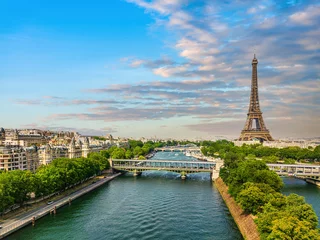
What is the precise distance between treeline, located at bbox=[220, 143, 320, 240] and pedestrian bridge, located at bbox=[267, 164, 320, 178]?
25.2m

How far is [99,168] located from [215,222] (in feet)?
134

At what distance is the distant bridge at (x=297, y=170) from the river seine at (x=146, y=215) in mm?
3882

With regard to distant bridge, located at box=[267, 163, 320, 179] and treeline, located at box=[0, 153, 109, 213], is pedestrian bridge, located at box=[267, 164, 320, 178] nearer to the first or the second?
distant bridge, located at box=[267, 163, 320, 179]

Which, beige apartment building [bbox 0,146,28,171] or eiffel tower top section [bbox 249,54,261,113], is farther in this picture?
eiffel tower top section [bbox 249,54,261,113]

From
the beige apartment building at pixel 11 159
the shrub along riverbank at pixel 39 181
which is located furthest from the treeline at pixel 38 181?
the beige apartment building at pixel 11 159

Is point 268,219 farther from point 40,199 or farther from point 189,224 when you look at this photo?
Answer: point 40,199

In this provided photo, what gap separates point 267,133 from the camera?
125 meters

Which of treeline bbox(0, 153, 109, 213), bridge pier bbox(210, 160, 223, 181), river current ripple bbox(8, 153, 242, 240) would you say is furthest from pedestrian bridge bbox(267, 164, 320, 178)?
treeline bbox(0, 153, 109, 213)

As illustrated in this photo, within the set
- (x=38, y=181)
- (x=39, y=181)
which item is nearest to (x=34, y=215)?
(x=38, y=181)

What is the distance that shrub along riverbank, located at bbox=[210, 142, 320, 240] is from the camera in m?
22.8

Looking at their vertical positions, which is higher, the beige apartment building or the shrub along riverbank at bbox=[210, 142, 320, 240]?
the beige apartment building

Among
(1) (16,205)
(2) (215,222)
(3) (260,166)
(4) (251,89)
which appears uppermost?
(4) (251,89)

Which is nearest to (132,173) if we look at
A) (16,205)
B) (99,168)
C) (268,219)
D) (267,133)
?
(99,168)

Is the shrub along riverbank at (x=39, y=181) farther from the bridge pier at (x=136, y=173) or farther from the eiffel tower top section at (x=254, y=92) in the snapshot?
the eiffel tower top section at (x=254, y=92)
